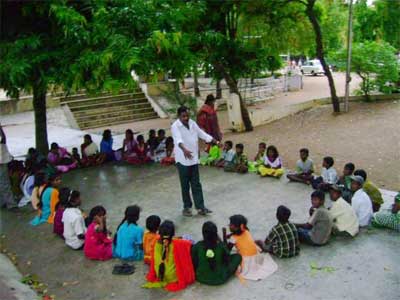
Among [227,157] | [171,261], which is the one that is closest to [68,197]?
[171,261]

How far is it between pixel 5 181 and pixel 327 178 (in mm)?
5286

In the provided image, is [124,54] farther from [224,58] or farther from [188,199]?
[224,58]

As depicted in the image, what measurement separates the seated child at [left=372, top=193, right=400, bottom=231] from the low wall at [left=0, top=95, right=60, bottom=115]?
14.8m

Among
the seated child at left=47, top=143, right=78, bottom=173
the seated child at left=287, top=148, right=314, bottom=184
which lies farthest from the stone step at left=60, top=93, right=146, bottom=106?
the seated child at left=287, top=148, right=314, bottom=184

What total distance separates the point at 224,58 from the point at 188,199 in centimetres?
674

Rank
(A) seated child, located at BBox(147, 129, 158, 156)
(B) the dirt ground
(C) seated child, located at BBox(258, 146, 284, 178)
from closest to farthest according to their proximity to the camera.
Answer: (C) seated child, located at BBox(258, 146, 284, 178) → (B) the dirt ground → (A) seated child, located at BBox(147, 129, 158, 156)

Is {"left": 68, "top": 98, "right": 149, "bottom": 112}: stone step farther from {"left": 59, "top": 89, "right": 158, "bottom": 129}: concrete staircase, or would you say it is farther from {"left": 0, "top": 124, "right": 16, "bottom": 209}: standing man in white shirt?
{"left": 0, "top": 124, "right": 16, "bottom": 209}: standing man in white shirt

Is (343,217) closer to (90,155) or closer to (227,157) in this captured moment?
(227,157)

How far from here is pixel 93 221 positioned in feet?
18.2

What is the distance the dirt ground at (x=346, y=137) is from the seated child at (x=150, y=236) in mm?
4618

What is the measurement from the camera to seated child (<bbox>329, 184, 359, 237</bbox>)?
574 cm

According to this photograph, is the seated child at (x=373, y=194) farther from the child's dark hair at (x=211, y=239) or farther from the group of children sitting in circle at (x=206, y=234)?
the child's dark hair at (x=211, y=239)

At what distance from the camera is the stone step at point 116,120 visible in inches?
649

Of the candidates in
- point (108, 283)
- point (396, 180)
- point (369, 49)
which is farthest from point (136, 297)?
point (369, 49)
